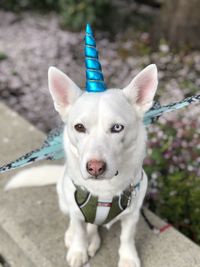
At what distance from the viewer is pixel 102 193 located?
232 centimetres

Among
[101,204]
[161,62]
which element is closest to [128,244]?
[101,204]

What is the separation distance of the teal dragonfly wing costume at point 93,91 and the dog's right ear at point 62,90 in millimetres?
78

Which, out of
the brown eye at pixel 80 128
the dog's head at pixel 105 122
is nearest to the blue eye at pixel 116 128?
the dog's head at pixel 105 122

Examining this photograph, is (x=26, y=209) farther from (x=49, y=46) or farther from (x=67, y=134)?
(x=49, y=46)

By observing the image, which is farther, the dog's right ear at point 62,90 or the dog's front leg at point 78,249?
the dog's front leg at point 78,249

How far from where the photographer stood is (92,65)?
6.86 ft

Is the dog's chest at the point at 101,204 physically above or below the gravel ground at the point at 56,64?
above

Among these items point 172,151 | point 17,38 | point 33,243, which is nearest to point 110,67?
point 17,38

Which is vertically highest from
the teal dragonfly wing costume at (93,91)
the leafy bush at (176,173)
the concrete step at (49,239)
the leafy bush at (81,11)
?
the teal dragonfly wing costume at (93,91)

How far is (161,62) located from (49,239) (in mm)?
2834

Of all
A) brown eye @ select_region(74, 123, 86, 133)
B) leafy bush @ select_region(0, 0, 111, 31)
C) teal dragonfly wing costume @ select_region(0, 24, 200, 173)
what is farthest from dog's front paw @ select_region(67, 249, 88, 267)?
leafy bush @ select_region(0, 0, 111, 31)

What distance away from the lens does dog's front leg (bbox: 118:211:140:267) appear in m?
2.54

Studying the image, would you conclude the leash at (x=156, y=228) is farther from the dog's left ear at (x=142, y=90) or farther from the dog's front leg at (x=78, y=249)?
the dog's left ear at (x=142, y=90)

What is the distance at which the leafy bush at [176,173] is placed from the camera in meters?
3.14
